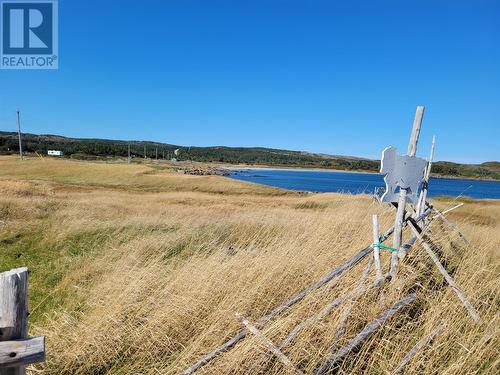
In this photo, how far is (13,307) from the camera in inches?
75.2

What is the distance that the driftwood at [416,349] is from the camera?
3638 mm

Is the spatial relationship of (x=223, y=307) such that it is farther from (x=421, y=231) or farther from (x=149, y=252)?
(x=149, y=252)

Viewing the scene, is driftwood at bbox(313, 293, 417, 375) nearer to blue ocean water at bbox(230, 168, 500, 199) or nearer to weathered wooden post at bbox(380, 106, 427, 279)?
weathered wooden post at bbox(380, 106, 427, 279)

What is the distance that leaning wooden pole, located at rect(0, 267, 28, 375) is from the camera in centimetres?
189

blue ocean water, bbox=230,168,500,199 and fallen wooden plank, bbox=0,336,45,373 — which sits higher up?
fallen wooden plank, bbox=0,336,45,373

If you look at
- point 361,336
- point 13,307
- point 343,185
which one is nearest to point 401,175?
point 361,336

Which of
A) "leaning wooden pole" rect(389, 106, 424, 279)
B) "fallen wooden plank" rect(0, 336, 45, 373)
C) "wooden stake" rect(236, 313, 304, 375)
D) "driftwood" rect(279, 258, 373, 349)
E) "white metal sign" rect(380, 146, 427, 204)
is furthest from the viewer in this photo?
"leaning wooden pole" rect(389, 106, 424, 279)

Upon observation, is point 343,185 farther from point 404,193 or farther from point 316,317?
point 316,317

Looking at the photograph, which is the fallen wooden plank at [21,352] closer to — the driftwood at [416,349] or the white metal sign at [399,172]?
the driftwood at [416,349]

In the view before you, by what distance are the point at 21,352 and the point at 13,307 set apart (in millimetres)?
239

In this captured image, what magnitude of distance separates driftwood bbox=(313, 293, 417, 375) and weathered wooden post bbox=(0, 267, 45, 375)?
2.68 m

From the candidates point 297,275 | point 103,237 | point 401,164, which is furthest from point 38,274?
point 401,164

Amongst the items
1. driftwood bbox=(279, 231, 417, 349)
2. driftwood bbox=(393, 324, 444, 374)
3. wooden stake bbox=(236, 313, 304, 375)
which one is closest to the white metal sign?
driftwood bbox=(279, 231, 417, 349)

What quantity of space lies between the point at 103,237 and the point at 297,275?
27.3 ft
